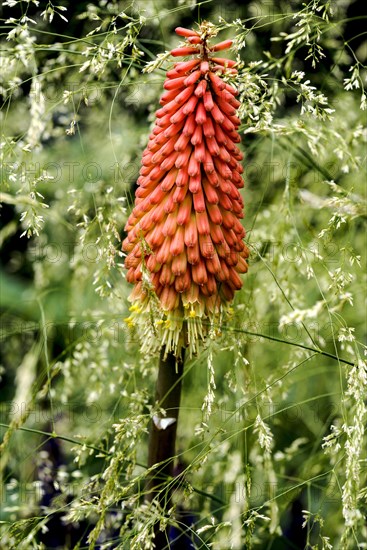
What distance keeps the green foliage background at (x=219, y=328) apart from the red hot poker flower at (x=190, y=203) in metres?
0.10

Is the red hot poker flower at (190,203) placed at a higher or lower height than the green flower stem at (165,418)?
higher

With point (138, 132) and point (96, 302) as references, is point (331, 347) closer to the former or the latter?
point (96, 302)

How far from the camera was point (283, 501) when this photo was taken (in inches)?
113

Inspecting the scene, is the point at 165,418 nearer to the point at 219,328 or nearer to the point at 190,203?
the point at 219,328

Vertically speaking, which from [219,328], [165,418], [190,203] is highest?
[190,203]

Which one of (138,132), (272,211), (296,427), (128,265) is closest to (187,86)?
(128,265)

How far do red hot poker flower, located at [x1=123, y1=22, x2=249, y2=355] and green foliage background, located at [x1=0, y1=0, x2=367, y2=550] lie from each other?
0.10m

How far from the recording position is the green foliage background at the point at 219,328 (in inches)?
80.9

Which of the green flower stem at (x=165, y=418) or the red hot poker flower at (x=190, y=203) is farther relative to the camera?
the green flower stem at (x=165, y=418)

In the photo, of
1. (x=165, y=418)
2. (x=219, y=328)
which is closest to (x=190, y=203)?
(x=219, y=328)

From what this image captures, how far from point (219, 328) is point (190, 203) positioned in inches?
15.6

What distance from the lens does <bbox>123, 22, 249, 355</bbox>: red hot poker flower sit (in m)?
1.94

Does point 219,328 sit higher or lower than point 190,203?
lower

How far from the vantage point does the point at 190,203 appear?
2.00 metres
